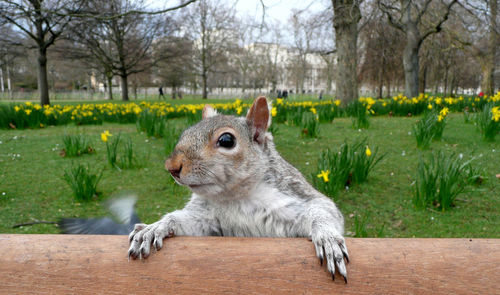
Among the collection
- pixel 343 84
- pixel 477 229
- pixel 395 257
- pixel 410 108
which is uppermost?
pixel 343 84

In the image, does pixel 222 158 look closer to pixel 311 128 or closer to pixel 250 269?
pixel 250 269

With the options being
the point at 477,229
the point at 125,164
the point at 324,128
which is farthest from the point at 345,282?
the point at 324,128

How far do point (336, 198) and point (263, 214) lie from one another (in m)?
1.66

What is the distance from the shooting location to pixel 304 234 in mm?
1273

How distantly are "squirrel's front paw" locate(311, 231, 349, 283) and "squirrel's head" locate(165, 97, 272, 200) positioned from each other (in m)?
0.40

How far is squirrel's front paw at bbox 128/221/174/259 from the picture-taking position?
35.3 inches

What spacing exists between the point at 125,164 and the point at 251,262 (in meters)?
3.21

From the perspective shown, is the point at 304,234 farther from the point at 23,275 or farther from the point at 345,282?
the point at 23,275

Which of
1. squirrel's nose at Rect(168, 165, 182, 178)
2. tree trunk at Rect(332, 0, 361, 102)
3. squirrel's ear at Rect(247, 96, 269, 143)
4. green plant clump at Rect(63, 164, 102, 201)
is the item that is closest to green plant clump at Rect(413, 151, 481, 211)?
squirrel's ear at Rect(247, 96, 269, 143)

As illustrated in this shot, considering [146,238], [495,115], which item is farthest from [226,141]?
[495,115]

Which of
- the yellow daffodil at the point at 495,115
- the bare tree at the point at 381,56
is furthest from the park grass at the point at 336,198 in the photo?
the bare tree at the point at 381,56

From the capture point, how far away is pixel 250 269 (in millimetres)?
848

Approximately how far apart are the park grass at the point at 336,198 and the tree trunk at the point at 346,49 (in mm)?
3522

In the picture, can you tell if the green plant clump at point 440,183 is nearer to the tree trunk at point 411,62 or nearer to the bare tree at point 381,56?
the tree trunk at point 411,62
